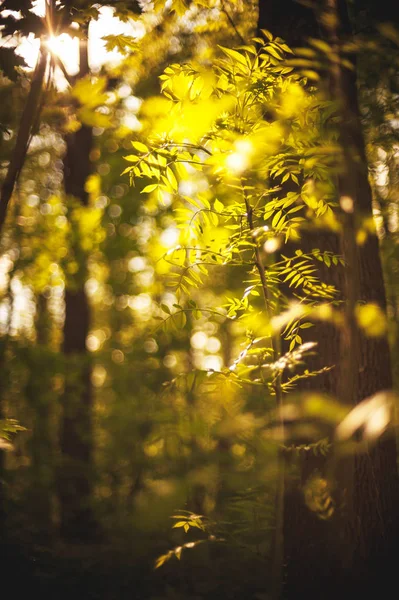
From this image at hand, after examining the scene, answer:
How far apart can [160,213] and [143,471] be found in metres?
6.79

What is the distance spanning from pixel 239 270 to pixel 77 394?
3.96 metres

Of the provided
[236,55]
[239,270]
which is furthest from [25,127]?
[239,270]

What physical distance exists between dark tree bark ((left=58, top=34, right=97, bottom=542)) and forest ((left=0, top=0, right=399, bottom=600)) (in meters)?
0.04

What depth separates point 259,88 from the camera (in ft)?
5.49

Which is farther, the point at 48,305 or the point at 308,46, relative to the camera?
the point at 48,305

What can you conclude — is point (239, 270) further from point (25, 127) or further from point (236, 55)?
point (25, 127)

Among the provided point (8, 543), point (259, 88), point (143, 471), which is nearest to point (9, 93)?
point (259, 88)

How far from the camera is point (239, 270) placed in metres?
5.47

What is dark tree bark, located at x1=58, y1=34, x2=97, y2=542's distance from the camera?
625 cm

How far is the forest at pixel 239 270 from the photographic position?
136 centimetres

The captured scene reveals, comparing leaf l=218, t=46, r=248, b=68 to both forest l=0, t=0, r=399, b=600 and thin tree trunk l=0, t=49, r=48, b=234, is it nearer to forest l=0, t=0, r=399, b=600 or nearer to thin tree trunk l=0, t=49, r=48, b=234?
forest l=0, t=0, r=399, b=600

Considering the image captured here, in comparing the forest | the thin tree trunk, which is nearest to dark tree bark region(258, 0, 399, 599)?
the forest

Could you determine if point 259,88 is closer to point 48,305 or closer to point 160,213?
point 160,213

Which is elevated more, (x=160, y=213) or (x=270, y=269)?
(x=160, y=213)
